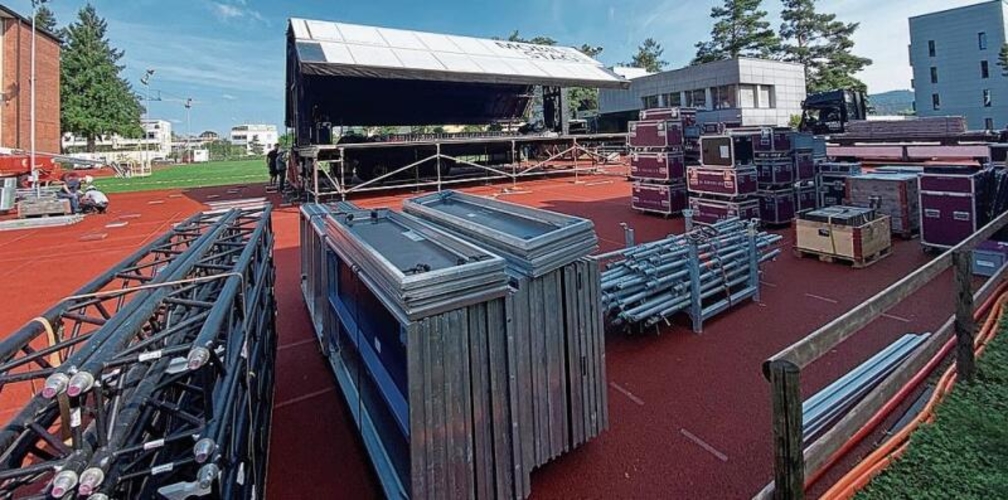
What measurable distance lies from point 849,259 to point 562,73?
13.7 m

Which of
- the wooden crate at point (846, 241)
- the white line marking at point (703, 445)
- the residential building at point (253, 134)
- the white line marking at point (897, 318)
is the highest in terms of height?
the white line marking at point (703, 445)

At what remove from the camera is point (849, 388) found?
330cm

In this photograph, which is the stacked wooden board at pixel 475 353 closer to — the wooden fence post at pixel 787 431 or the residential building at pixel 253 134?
the wooden fence post at pixel 787 431

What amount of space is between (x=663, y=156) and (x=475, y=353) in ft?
31.3

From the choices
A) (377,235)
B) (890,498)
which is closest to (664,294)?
(890,498)

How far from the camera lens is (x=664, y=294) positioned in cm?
486

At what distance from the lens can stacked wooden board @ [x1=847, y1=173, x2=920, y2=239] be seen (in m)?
Answer: 8.05

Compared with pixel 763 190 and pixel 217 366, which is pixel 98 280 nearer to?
pixel 217 366

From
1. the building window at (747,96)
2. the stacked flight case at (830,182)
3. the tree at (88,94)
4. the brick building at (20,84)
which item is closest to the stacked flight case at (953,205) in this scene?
the stacked flight case at (830,182)

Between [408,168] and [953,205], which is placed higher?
[953,205]

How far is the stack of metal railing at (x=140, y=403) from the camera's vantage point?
144cm

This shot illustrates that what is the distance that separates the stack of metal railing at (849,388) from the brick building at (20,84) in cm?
3604

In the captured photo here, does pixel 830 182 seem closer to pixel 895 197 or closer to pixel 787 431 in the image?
pixel 895 197

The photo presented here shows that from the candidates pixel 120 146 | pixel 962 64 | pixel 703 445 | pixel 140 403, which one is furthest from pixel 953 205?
pixel 120 146
